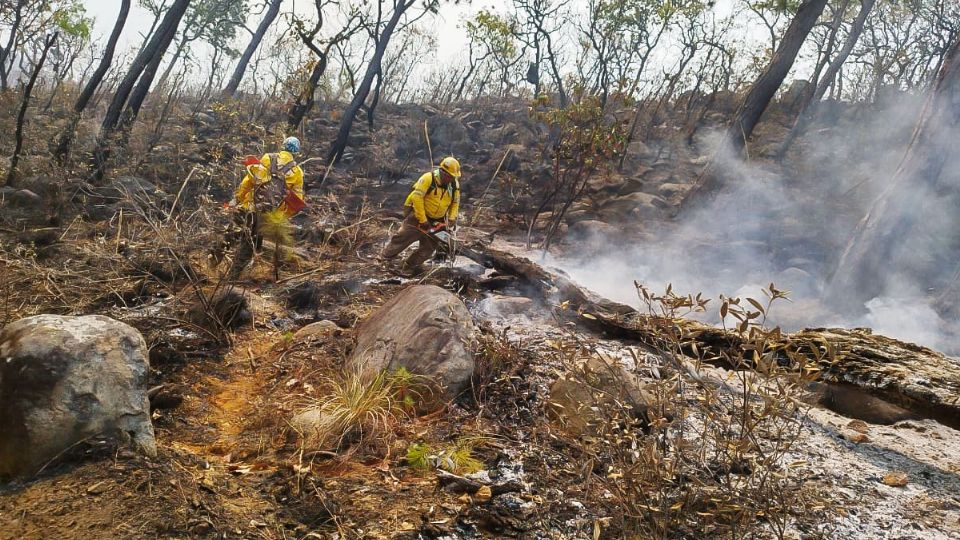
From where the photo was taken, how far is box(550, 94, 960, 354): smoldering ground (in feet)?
19.0

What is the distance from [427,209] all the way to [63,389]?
14.7ft

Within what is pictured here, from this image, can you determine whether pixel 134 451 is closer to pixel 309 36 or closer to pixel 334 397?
pixel 334 397

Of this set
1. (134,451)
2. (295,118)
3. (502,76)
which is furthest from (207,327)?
(502,76)

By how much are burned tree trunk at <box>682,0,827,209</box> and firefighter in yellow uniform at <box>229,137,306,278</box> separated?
6935 millimetres

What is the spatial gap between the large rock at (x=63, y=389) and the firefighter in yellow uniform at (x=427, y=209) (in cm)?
385

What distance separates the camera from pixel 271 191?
5.12 metres

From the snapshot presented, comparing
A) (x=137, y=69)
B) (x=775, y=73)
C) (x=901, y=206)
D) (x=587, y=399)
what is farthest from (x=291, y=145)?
(x=775, y=73)

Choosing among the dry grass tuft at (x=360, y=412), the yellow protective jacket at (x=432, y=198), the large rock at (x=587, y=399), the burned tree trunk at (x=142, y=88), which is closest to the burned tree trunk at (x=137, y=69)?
the burned tree trunk at (x=142, y=88)

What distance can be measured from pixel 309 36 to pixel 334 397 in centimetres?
1134

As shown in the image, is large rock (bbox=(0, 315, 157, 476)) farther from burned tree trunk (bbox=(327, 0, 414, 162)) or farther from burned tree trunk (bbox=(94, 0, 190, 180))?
burned tree trunk (bbox=(327, 0, 414, 162))

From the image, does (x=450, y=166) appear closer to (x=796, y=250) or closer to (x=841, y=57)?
(x=796, y=250)

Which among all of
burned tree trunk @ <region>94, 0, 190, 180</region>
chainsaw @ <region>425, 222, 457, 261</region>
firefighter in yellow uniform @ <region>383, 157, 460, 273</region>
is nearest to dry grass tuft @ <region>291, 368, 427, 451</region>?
chainsaw @ <region>425, 222, 457, 261</region>

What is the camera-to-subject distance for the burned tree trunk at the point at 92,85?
8663 millimetres

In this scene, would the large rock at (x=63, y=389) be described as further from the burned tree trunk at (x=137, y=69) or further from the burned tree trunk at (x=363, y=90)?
the burned tree trunk at (x=363, y=90)
